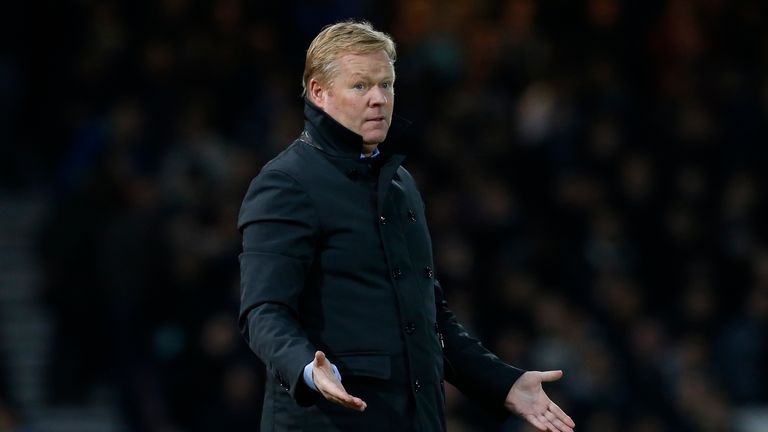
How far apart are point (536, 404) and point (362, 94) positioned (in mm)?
911

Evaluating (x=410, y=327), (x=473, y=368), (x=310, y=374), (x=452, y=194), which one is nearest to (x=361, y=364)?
(x=410, y=327)

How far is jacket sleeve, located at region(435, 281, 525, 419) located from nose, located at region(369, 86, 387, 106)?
558 mm

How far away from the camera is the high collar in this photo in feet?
12.5

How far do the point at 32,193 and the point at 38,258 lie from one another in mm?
1229

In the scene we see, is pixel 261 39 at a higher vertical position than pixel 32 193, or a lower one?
higher

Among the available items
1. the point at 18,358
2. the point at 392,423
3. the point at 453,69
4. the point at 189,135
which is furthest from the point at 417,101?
the point at 392,423

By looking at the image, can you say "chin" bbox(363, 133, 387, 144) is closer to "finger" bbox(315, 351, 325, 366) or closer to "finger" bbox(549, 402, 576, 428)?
"finger" bbox(315, 351, 325, 366)

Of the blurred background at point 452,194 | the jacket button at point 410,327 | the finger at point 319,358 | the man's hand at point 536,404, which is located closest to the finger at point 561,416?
the man's hand at point 536,404

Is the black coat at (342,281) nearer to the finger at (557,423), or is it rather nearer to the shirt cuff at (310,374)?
the shirt cuff at (310,374)

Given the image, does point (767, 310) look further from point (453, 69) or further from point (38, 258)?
point (38, 258)

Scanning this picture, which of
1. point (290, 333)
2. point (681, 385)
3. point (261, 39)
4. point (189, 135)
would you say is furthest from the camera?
point (261, 39)

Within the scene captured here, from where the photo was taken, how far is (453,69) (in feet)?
37.6

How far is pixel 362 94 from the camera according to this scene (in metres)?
3.79

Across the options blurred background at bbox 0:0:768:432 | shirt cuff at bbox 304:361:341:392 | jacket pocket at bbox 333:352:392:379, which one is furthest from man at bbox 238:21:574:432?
blurred background at bbox 0:0:768:432
